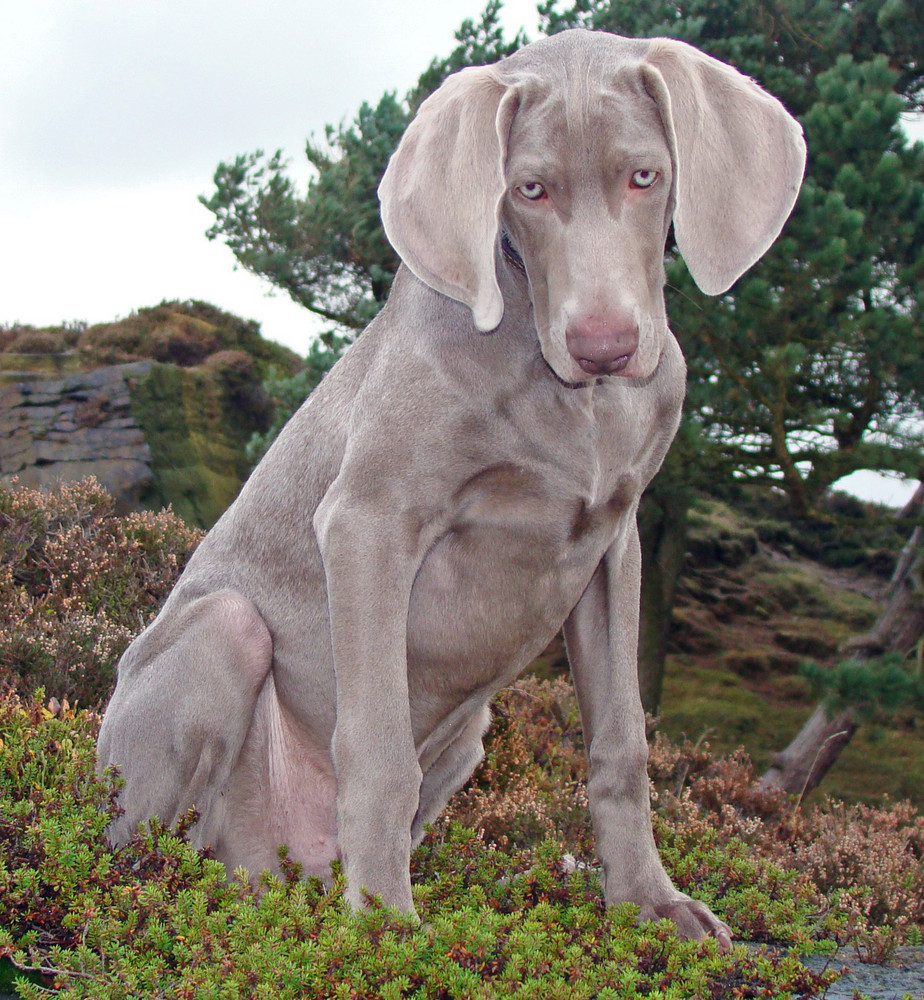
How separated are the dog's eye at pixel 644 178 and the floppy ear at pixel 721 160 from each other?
2.7 inches

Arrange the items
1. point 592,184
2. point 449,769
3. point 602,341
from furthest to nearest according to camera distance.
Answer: point 449,769, point 592,184, point 602,341

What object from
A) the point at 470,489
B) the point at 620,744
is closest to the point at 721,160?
the point at 470,489

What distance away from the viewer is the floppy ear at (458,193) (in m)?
2.32

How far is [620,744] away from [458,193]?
1.51 meters

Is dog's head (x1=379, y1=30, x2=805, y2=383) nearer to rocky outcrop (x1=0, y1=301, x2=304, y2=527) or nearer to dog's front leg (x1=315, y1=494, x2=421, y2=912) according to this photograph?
dog's front leg (x1=315, y1=494, x2=421, y2=912)

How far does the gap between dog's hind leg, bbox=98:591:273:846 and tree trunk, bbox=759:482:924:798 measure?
772 centimetres

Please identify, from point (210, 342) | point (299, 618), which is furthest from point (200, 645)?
point (210, 342)

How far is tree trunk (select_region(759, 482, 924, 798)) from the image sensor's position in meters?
9.91

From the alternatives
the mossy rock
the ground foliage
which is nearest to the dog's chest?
the ground foliage

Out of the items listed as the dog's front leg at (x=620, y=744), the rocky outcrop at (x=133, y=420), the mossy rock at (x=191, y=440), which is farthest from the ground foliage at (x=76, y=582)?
the dog's front leg at (x=620, y=744)

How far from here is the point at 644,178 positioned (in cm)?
231

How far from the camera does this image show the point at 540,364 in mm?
2549

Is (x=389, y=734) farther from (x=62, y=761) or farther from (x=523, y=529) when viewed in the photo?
(x=62, y=761)

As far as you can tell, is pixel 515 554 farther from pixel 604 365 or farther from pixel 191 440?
pixel 191 440
